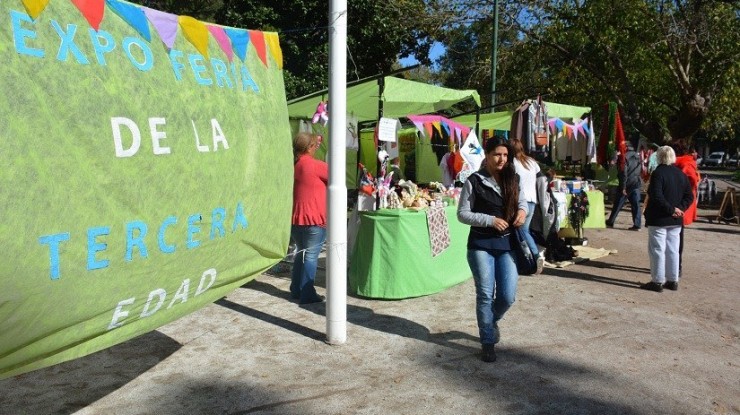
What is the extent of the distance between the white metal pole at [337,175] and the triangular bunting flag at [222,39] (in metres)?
1.23

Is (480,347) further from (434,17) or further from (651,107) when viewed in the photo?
(651,107)

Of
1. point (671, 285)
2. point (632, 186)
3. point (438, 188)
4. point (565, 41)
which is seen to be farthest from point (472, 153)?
point (565, 41)

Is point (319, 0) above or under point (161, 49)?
above

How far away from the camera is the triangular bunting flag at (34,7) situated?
2.39 metres

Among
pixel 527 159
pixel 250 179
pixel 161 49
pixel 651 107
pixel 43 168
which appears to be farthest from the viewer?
pixel 651 107

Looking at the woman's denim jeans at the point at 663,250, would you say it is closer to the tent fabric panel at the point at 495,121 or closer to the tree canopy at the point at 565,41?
the tent fabric panel at the point at 495,121

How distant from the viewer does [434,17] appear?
17.7 meters

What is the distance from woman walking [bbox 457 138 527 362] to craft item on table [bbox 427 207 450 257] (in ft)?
6.06

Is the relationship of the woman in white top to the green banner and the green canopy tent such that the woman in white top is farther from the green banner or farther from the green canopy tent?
the green banner

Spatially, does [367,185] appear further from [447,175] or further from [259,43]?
[447,175]

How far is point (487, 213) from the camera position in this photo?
4.68 metres

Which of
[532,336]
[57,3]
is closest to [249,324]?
[532,336]

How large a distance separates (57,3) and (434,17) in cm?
1609

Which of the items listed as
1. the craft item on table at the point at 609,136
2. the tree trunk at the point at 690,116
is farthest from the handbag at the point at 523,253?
the tree trunk at the point at 690,116
